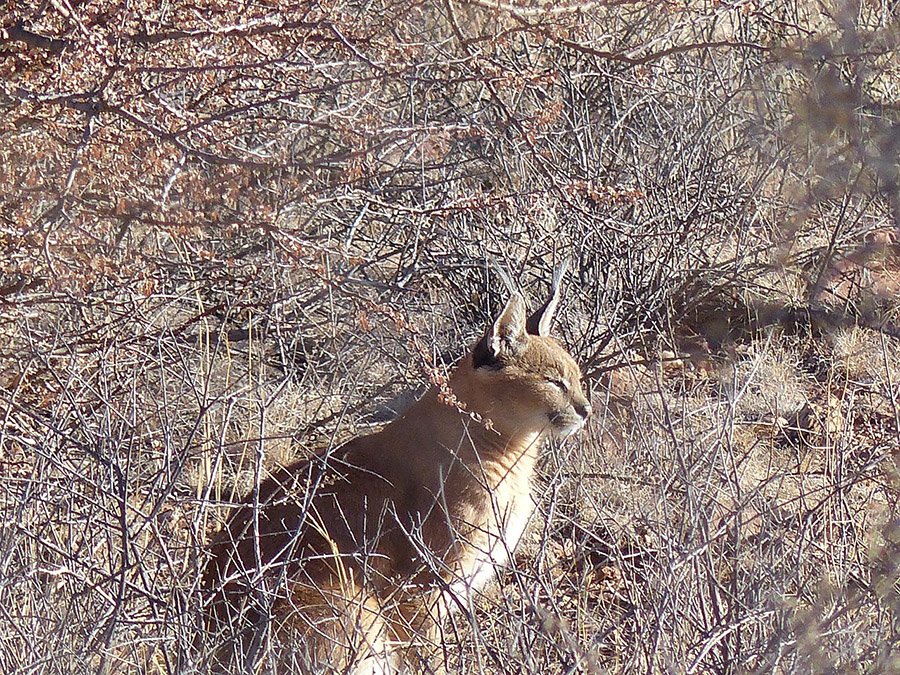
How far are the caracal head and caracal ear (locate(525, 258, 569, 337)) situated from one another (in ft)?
0.03

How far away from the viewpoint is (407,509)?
4.96 m

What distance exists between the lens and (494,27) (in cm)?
712

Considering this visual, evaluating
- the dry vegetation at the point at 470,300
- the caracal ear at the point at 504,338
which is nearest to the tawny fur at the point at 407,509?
the caracal ear at the point at 504,338

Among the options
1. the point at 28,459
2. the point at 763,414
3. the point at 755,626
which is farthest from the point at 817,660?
the point at 763,414

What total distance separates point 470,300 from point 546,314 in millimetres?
1355

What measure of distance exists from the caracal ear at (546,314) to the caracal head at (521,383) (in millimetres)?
10

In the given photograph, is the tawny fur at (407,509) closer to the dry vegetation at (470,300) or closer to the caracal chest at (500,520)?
the caracal chest at (500,520)

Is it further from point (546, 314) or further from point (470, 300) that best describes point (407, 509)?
point (470, 300)

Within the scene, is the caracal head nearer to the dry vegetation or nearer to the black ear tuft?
the black ear tuft

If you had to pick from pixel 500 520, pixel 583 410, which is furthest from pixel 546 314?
pixel 500 520

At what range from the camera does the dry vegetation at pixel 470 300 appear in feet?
10.7

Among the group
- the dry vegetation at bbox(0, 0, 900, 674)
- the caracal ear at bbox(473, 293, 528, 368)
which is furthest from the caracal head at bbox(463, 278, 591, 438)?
the dry vegetation at bbox(0, 0, 900, 674)

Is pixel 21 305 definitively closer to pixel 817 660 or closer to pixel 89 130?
pixel 89 130

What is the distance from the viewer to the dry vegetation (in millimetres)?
3266
